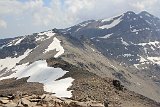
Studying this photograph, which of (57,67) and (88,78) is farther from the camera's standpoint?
Result: (57,67)

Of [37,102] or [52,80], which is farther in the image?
[52,80]

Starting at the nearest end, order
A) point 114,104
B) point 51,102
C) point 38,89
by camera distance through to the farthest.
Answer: point 51,102
point 114,104
point 38,89

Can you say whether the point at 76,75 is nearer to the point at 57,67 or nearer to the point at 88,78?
the point at 88,78

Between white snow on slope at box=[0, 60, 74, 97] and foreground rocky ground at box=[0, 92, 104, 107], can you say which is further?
white snow on slope at box=[0, 60, 74, 97]

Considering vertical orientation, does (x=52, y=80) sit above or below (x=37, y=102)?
above

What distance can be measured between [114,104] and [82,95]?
29.5 feet

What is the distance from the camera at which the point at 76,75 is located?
381ft

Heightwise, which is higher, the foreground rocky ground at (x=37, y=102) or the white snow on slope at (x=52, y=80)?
the white snow on slope at (x=52, y=80)

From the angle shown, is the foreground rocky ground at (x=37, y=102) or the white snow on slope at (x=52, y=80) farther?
the white snow on slope at (x=52, y=80)

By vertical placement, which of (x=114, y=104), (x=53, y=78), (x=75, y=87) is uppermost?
(x=53, y=78)

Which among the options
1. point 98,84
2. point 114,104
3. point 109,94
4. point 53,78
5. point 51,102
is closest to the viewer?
point 51,102

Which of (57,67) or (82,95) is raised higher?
(57,67)

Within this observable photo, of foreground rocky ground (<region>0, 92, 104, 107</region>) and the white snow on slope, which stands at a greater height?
the white snow on slope

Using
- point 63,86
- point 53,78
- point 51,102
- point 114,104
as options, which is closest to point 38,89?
point 63,86
